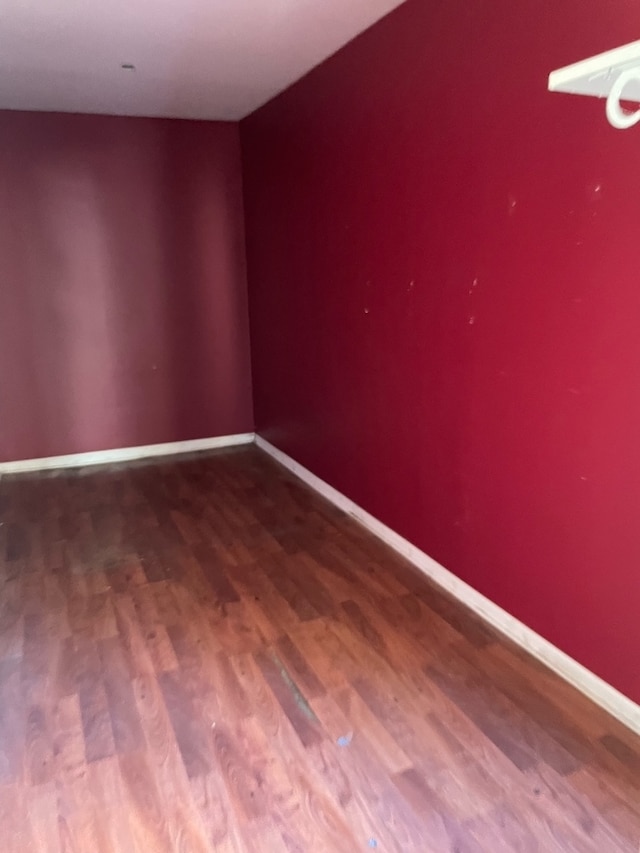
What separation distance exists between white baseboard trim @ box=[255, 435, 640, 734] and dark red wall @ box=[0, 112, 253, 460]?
171 centimetres

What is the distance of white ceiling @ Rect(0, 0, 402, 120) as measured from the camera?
2609mm

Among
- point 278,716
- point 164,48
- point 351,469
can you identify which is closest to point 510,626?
point 278,716

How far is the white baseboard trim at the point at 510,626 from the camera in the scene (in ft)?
6.68

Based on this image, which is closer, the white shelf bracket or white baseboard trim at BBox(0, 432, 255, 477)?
the white shelf bracket

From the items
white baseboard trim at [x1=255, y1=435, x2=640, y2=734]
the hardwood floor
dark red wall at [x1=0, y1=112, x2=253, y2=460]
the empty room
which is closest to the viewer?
the hardwood floor

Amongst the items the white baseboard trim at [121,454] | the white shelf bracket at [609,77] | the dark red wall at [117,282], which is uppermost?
the white shelf bracket at [609,77]

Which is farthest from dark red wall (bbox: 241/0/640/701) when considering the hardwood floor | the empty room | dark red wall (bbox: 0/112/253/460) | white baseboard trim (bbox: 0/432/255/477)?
white baseboard trim (bbox: 0/432/255/477)

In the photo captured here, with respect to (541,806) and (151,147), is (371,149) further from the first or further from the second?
(541,806)

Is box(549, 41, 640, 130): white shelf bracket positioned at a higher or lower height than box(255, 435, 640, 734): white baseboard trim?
higher

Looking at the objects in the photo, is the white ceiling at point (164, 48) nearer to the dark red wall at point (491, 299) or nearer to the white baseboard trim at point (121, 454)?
the dark red wall at point (491, 299)

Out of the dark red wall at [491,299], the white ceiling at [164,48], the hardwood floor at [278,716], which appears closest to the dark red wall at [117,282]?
the white ceiling at [164,48]

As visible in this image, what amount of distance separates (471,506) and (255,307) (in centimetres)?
266

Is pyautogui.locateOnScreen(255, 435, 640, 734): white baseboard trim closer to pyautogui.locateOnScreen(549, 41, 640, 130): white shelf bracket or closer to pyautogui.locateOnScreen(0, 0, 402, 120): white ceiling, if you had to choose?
pyautogui.locateOnScreen(549, 41, 640, 130): white shelf bracket

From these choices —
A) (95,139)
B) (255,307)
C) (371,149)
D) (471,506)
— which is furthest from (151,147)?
(471,506)
